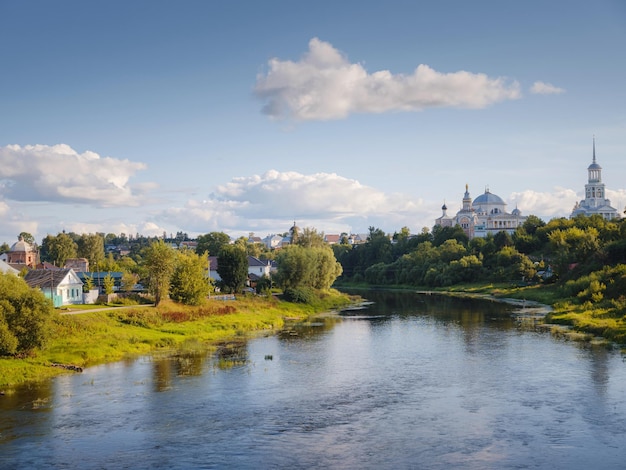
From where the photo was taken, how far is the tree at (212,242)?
12794 centimetres

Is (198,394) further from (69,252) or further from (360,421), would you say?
(69,252)

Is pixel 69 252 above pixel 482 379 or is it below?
above

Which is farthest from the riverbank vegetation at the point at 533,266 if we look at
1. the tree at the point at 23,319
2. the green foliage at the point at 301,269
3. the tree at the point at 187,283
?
the tree at the point at 23,319

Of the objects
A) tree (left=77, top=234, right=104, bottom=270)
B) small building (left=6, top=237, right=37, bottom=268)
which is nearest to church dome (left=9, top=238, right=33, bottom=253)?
small building (left=6, top=237, right=37, bottom=268)

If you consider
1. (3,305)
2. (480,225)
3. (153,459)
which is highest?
(480,225)

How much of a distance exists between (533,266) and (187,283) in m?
72.7

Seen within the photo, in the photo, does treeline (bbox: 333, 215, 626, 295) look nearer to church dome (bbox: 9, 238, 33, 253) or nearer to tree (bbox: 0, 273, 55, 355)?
tree (bbox: 0, 273, 55, 355)

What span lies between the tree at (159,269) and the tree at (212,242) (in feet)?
202

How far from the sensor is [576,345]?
157ft

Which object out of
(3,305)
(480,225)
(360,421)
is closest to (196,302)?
(3,305)

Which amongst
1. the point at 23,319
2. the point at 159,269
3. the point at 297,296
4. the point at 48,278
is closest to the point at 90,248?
the point at 297,296

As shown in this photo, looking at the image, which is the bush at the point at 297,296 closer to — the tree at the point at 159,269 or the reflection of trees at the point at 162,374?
the tree at the point at 159,269

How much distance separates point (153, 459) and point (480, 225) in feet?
590

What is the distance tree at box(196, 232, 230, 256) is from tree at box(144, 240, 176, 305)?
202 ft
